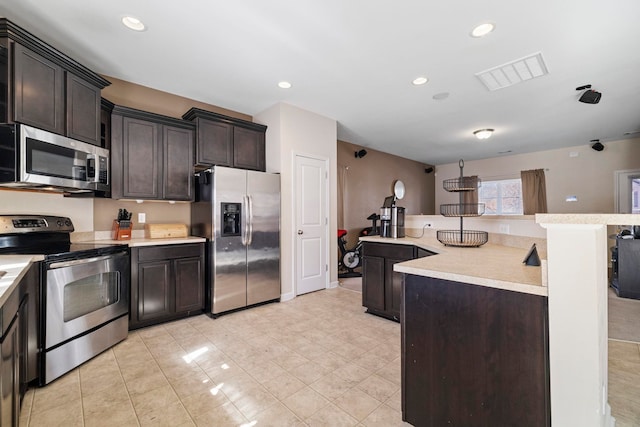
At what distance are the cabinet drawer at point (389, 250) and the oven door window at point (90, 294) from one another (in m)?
2.47

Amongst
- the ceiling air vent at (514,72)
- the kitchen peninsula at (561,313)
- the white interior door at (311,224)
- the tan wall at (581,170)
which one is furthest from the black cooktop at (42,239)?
the tan wall at (581,170)

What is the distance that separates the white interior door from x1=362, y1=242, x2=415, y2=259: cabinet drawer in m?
1.04

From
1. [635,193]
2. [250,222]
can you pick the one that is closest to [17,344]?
[250,222]

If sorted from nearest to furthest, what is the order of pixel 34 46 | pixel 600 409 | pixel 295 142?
pixel 600 409
pixel 34 46
pixel 295 142

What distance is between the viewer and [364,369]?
208 centimetres

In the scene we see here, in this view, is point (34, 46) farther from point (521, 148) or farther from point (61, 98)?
point (521, 148)

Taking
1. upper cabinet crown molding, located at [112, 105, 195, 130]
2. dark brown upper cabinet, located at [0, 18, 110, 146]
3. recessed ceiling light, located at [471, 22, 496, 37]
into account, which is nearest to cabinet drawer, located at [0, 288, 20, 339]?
dark brown upper cabinet, located at [0, 18, 110, 146]

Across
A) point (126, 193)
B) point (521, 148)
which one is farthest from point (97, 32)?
point (521, 148)

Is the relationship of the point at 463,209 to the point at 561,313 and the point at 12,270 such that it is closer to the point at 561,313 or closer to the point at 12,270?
the point at 561,313

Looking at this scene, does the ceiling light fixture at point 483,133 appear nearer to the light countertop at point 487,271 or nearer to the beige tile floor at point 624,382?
the beige tile floor at point 624,382

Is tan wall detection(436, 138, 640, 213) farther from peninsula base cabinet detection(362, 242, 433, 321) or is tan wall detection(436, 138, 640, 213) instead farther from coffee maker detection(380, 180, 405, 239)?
peninsula base cabinet detection(362, 242, 433, 321)

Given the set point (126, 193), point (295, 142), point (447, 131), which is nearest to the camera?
point (126, 193)

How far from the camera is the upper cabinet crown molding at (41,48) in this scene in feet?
6.25

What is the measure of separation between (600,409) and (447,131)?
4914 mm
